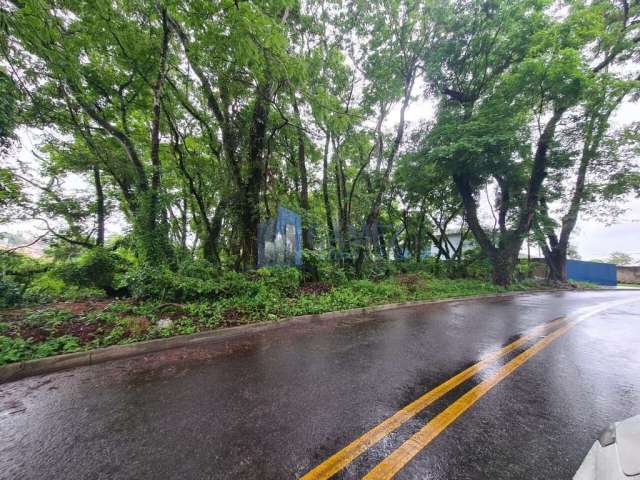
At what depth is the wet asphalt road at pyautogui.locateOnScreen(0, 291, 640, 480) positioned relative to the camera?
5.35 feet

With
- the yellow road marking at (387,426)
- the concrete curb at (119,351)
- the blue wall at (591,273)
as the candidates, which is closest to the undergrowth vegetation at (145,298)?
the concrete curb at (119,351)

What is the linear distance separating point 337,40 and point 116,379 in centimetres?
1262

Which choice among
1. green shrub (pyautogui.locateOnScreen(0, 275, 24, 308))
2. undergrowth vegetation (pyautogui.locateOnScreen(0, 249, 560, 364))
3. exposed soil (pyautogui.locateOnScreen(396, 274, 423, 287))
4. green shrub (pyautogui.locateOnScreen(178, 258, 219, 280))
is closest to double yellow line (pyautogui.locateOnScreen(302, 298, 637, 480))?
undergrowth vegetation (pyautogui.locateOnScreen(0, 249, 560, 364))

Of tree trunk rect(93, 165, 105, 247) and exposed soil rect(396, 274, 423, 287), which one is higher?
tree trunk rect(93, 165, 105, 247)

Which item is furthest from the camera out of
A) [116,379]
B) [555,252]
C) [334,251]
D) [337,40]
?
[555,252]

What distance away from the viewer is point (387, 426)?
1.97 m

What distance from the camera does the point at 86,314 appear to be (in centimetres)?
467

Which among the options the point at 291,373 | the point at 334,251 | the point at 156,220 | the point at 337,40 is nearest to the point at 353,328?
the point at 291,373

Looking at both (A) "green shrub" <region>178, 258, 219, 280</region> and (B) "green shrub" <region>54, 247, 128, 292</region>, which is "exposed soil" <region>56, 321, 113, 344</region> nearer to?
(A) "green shrub" <region>178, 258, 219, 280</region>

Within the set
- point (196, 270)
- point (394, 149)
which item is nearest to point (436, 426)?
point (196, 270)

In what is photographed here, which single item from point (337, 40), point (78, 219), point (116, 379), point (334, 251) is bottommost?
point (116, 379)

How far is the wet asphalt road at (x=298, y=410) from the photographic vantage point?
1631mm

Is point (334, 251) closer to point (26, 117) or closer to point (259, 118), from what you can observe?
point (259, 118)

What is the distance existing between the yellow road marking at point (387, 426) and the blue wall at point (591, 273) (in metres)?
26.5
